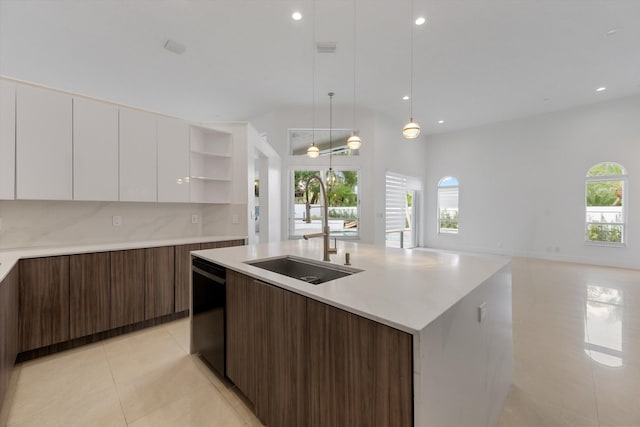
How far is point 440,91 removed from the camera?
5297 mm

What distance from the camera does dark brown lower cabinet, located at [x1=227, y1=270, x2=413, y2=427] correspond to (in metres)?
0.89

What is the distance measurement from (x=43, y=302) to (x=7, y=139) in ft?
4.82

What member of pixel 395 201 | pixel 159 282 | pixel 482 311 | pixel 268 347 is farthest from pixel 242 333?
pixel 395 201

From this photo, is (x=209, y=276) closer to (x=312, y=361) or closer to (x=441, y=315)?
(x=312, y=361)

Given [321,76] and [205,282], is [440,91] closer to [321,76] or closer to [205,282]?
[321,76]

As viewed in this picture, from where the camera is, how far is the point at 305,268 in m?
1.93

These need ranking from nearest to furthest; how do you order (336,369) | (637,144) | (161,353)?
(336,369)
(161,353)
(637,144)

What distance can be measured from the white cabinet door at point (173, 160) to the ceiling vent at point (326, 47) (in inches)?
85.1

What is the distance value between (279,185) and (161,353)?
166 inches

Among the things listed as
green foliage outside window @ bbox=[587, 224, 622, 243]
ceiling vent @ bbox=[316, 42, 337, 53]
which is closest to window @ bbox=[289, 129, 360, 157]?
ceiling vent @ bbox=[316, 42, 337, 53]

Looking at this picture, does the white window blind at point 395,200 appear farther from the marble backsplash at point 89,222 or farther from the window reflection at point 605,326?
the marble backsplash at point 89,222

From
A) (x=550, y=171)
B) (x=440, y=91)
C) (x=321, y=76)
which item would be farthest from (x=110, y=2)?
(x=550, y=171)

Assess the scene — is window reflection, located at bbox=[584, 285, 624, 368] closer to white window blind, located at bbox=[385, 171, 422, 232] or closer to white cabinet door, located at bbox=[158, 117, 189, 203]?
white window blind, located at bbox=[385, 171, 422, 232]

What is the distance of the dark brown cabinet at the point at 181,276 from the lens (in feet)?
9.68
